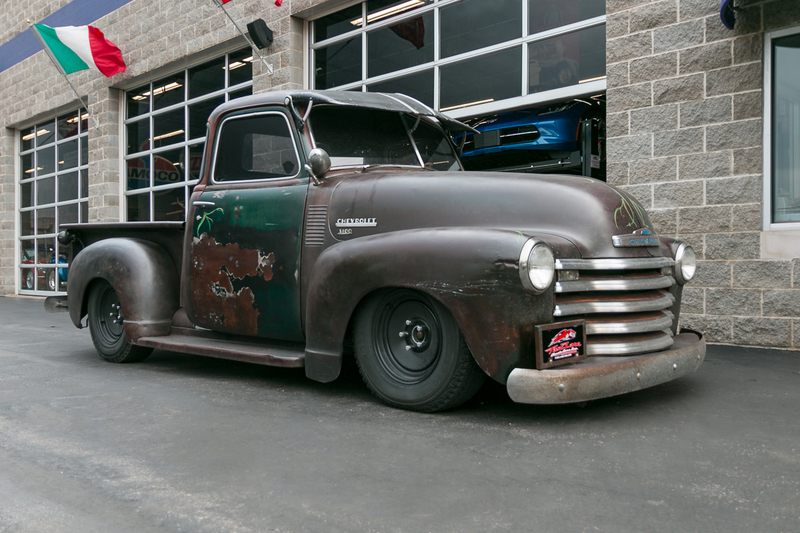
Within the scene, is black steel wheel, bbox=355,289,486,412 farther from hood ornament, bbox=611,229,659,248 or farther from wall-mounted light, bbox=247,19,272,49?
wall-mounted light, bbox=247,19,272,49

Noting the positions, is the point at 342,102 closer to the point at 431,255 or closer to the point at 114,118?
the point at 431,255

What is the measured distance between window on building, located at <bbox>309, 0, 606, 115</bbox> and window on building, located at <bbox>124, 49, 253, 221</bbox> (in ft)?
6.82

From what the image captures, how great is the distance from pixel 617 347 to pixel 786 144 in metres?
3.79

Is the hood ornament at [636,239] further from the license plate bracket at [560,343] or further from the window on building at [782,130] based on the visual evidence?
the window on building at [782,130]

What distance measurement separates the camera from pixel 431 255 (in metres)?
3.58

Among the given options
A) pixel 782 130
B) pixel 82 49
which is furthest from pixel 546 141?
pixel 82 49

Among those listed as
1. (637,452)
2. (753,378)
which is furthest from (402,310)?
(753,378)

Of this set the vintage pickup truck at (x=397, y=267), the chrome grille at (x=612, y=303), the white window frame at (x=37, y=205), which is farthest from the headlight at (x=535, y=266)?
the white window frame at (x=37, y=205)

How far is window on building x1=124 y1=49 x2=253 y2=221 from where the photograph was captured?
38.8 ft

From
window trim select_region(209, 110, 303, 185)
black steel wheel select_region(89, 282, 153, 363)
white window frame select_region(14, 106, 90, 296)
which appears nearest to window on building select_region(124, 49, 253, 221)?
white window frame select_region(14, 106, 90, 296)

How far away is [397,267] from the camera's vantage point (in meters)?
3.70

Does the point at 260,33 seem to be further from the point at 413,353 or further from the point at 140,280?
the point at 413,353

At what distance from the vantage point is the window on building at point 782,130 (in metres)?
6.06

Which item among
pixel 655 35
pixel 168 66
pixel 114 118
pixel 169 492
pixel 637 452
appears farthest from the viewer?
pixel 114 118
